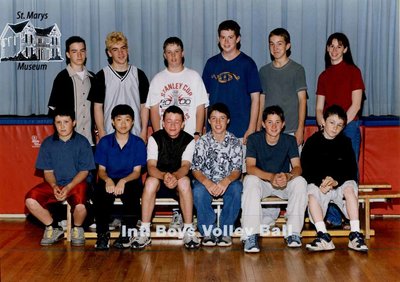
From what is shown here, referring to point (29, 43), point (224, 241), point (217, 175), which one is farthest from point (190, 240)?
point (29, 43)

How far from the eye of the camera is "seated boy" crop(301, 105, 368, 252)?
16.0ft

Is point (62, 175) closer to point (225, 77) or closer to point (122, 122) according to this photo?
point (122, 122)

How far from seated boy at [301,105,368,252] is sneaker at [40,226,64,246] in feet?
6.15

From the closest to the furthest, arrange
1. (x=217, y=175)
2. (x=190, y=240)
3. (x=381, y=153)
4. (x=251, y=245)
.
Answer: (x=251, y=245) → (x=190, y=240) → (x=217, y=175) → (x=381, y=153)

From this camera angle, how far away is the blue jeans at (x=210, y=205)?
16.0 feet

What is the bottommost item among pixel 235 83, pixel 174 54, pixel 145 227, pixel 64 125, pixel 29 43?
pixel 145 227

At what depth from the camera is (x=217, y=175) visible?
16.4 ft

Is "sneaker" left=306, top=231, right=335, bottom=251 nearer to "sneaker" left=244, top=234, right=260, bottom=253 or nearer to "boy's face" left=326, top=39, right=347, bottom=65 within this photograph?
"sneaker" left=244, top=234, right=260, bottom=253

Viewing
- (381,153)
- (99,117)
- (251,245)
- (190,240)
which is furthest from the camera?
(381,153)

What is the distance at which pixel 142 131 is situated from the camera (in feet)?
17.6

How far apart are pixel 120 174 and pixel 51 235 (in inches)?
26.7

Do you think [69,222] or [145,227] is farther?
[69,222]

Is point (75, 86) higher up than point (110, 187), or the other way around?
point (75, 86)

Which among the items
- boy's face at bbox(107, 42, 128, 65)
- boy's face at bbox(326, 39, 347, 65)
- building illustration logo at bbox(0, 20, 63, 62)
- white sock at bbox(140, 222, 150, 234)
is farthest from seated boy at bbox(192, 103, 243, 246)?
building illustration logo at bbox(0, 20, 63, 62)
